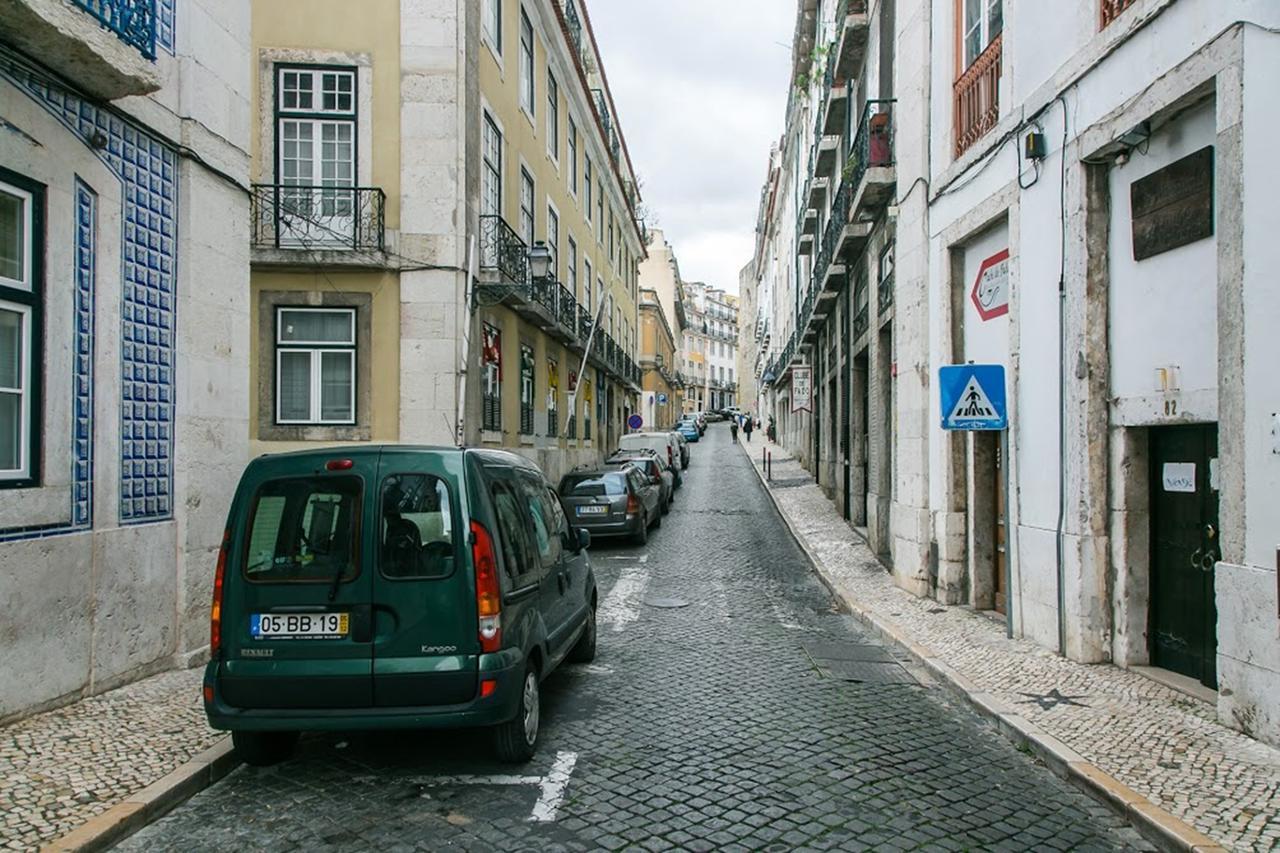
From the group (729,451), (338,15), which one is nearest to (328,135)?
(338,15)

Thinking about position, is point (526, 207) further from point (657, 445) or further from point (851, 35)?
point (657, 445)

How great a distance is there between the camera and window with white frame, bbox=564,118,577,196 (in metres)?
26.3

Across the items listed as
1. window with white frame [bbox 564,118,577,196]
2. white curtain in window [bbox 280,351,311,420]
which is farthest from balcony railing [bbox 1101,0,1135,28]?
window with white frame [bbox 564,118,577,196]

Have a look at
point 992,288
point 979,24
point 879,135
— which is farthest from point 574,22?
point 992,288

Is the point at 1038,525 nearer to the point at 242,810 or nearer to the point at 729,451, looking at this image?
the point at 242,810

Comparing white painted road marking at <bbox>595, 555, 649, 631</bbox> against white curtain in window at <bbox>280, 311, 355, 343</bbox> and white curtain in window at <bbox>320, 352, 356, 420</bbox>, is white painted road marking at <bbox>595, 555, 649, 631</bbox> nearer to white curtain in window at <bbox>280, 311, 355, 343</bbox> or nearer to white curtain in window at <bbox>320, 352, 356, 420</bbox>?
white curtain in window at <bbox>320, 352, 356, 420</bbox>

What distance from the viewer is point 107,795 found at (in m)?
4.66

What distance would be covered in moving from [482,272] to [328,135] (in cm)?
346

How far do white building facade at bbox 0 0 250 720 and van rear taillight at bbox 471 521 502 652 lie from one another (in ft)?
9.89

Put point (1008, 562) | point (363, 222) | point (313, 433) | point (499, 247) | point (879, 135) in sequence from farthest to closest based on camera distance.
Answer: point (499, 247), point (313, 433), point (363, 222), point (879, 135), point (1008, 562)

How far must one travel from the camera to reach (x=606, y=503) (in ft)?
54.6

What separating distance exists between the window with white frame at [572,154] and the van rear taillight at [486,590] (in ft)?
73.3

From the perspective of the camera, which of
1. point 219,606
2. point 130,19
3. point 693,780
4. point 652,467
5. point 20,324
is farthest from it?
point 652,467

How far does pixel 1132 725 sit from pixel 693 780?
2971mm
